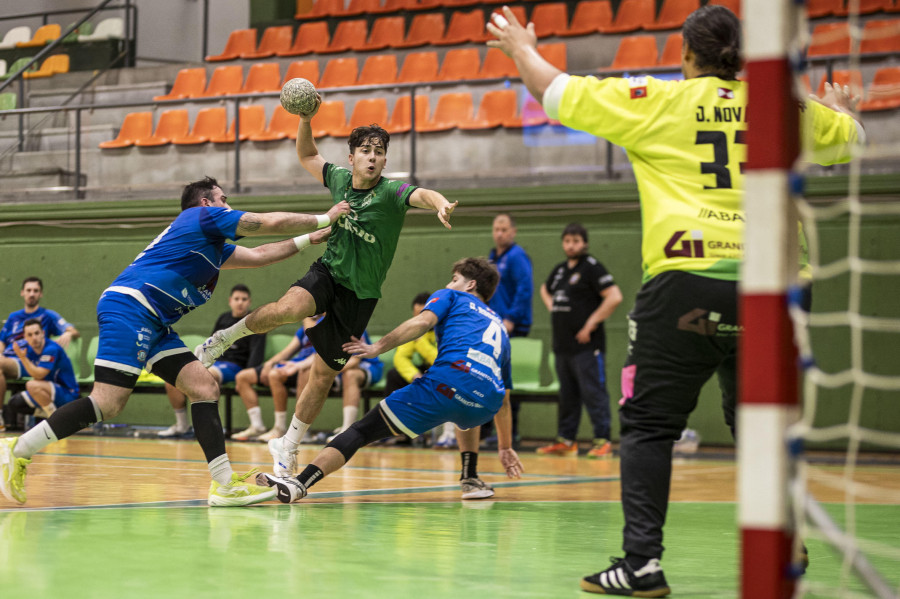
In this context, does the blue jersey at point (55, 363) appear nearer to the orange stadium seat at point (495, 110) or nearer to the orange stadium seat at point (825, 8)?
the orange stadium seat at point (495, 110)

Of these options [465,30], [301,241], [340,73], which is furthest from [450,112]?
[301,241]

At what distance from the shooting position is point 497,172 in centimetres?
1230

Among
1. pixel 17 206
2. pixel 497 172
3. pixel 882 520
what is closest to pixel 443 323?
pixel 882 520

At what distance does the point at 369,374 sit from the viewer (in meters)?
11.7

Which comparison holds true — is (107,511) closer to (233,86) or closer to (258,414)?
(258,414)

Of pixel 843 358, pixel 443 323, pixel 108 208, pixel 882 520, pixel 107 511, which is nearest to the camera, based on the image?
pixel 107 511

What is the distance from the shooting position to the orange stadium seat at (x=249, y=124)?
13516 mm

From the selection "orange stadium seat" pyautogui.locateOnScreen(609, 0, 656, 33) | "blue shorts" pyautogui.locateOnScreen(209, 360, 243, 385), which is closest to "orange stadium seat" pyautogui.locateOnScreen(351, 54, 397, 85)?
"orange stadium seat" pyautogui.locateOnScreen(609, 0, 656, 33)

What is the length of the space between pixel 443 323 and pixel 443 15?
1166 centimetres

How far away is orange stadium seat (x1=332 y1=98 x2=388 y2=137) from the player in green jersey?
6449mm

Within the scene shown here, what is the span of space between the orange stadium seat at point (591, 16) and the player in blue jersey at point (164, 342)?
414 inches

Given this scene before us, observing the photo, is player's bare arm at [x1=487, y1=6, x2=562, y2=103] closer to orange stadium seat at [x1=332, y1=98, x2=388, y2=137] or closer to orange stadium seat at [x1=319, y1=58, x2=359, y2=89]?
orange stadium seat at [x1=332, y1=98, x2=388, y2=137]

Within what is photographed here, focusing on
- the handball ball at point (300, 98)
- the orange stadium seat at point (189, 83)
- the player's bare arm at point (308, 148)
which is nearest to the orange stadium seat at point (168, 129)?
the orange stadium seat at point (189, 83)

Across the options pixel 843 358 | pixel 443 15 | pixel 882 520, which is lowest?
pixel 882 520
